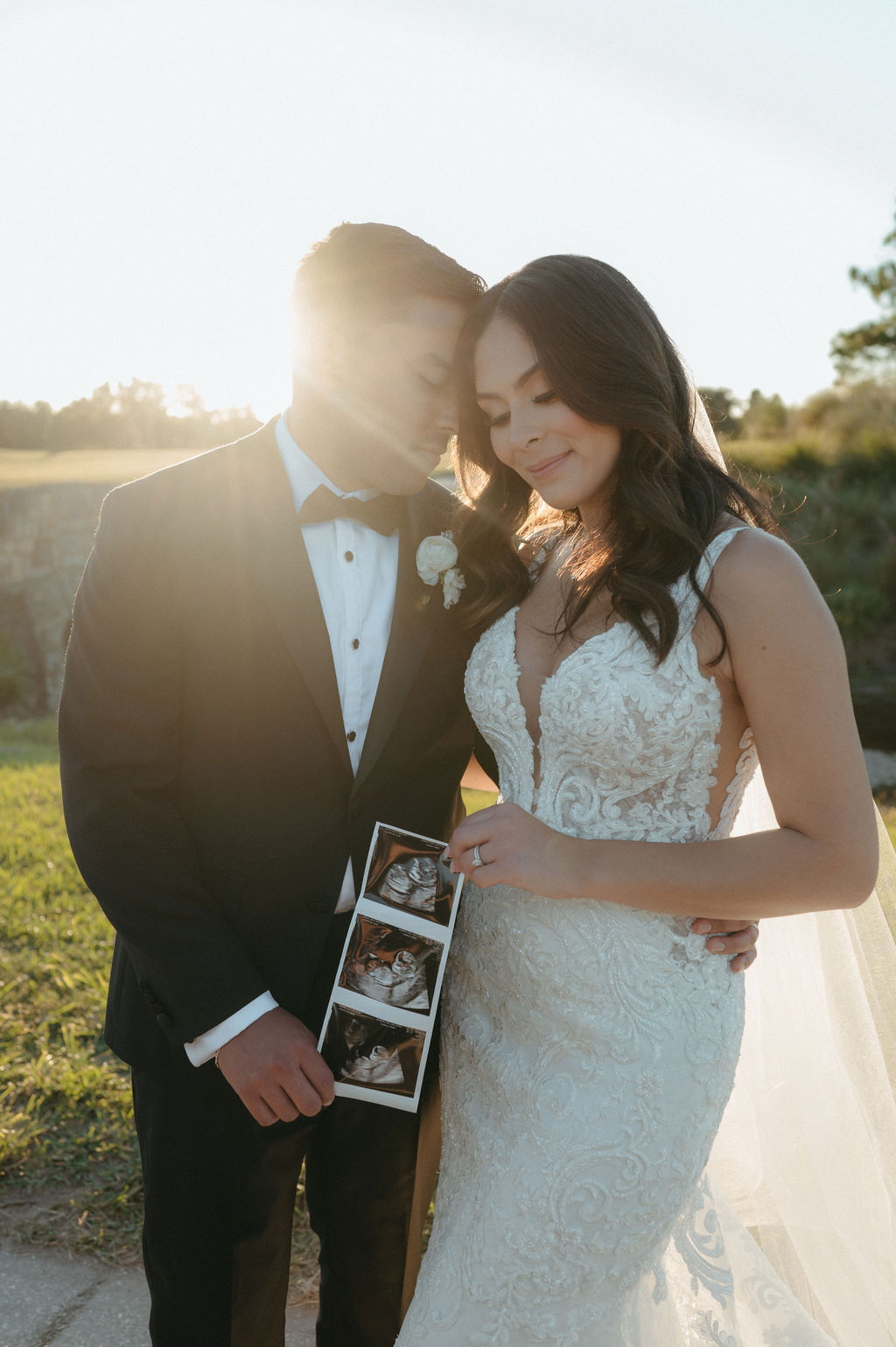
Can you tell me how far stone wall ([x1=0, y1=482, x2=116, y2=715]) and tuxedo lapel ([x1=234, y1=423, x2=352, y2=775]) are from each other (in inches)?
480

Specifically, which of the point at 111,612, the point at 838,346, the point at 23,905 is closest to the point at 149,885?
the point at 111,612

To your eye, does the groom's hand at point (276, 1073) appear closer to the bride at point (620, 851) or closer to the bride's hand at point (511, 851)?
the bride at point (620, 851)

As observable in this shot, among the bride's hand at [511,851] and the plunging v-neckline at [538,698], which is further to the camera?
the plunging v-neckline at [538,698]

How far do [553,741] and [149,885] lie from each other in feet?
2.92

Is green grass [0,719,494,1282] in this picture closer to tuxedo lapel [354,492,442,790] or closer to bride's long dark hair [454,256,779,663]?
tuxedo lapel [354,492,442,790]

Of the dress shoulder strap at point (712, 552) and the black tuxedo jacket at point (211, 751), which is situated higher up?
the dress shoulder strap at point (712, 552)

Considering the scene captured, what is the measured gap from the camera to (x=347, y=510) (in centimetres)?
230

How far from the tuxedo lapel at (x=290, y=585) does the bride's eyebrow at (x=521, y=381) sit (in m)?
0.50

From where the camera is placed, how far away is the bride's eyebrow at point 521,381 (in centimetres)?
217

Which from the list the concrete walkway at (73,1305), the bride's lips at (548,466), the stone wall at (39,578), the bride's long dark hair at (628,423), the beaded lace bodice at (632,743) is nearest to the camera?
the beaded lace bodice at (632,743)

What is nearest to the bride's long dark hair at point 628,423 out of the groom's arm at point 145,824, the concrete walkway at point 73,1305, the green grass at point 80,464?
the groom's arm at point 145,824

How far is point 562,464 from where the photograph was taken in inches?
87.3

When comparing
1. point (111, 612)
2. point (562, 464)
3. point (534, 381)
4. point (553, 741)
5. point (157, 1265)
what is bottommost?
point (157, 1265)

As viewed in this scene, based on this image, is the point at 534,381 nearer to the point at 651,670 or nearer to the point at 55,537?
the point at 651,670
